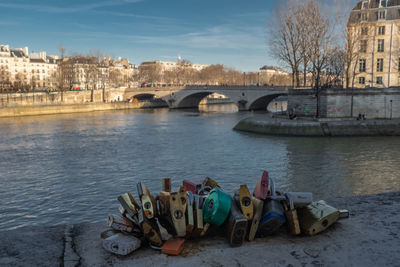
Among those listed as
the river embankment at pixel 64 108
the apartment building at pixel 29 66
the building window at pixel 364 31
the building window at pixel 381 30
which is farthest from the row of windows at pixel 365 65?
the apartment building at pixel 29 66

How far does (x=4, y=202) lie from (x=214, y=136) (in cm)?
1616

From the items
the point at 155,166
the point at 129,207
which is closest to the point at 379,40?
the point at 155,166

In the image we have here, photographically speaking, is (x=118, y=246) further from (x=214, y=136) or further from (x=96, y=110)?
(x=96, y=110)

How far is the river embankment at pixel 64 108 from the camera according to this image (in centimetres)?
4303

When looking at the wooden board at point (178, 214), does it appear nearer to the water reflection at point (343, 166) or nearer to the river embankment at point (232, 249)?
the river embankment at point (232, 249)

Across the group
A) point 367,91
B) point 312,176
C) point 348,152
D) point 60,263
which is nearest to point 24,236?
point 60,263

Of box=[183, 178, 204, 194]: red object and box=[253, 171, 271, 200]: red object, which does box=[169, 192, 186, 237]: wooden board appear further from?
box=[183, 178, 204, 194]: red object

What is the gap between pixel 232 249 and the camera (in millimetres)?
4285

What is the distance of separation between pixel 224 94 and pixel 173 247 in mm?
51625

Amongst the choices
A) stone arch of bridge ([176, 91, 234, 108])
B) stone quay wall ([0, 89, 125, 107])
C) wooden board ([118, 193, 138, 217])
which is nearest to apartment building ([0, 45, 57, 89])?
stone quay wall ([0, 89, 125, 107])

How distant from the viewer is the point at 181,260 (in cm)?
407

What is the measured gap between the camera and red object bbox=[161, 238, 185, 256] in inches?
165

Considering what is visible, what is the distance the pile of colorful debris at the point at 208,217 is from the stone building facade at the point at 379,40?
32.0 m

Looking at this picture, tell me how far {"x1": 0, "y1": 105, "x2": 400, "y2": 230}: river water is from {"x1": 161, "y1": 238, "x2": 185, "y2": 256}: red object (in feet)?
18.4
